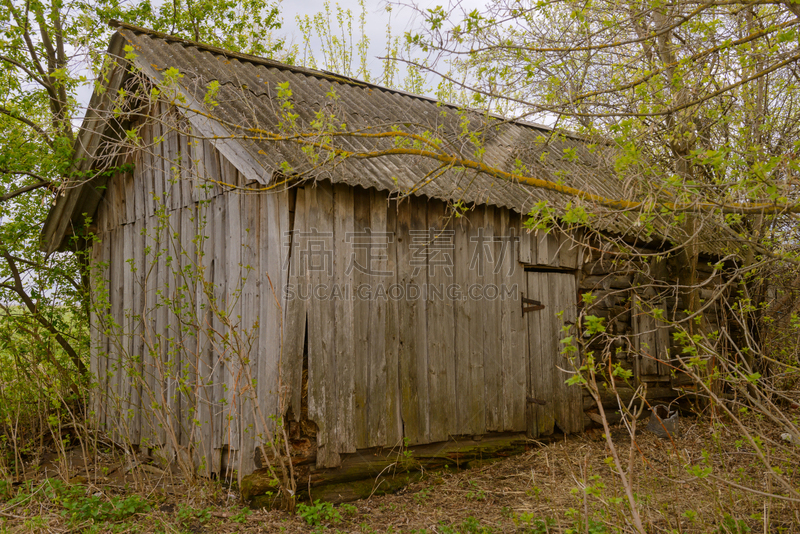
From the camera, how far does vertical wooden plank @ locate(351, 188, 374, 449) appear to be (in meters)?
4.99

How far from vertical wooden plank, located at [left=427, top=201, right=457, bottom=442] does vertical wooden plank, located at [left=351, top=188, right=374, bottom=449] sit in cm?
70

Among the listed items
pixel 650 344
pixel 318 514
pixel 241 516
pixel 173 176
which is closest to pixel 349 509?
pixel 318 514

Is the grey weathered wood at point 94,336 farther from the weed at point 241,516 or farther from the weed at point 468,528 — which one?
the weed at point 468,528

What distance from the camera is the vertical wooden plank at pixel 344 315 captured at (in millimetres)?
4902

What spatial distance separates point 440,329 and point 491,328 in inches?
26.7

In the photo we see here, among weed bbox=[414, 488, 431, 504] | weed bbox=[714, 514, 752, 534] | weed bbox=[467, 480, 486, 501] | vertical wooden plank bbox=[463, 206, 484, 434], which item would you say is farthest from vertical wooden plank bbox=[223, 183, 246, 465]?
weed bbox=[714, 514, 752, 534]

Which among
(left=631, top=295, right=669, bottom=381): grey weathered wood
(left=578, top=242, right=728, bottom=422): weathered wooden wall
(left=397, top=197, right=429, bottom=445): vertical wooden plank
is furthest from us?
(left=631, top=295, right=669, bottom=381): grey weathered wood

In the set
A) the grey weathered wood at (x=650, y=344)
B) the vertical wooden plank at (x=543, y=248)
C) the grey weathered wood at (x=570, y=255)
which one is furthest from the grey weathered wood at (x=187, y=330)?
the grey weathered wood at (x=650, y=344)

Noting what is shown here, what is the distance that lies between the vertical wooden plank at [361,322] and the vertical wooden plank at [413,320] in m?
0.35

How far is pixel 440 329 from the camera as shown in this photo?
561 cm

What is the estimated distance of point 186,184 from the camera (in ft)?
19.1

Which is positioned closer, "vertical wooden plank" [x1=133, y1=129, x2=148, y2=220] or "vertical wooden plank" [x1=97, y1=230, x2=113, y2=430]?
"vertical wooden plank" [x1=133, y1=129, x2=148, y2=220]

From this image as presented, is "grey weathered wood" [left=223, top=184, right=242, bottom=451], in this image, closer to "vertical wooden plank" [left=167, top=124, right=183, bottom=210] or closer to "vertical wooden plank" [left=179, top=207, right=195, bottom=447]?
"vertical wooden plank" [left=179, top=207, right=195, bottom=447]

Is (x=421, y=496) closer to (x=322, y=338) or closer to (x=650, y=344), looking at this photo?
(x=322, y=338)
